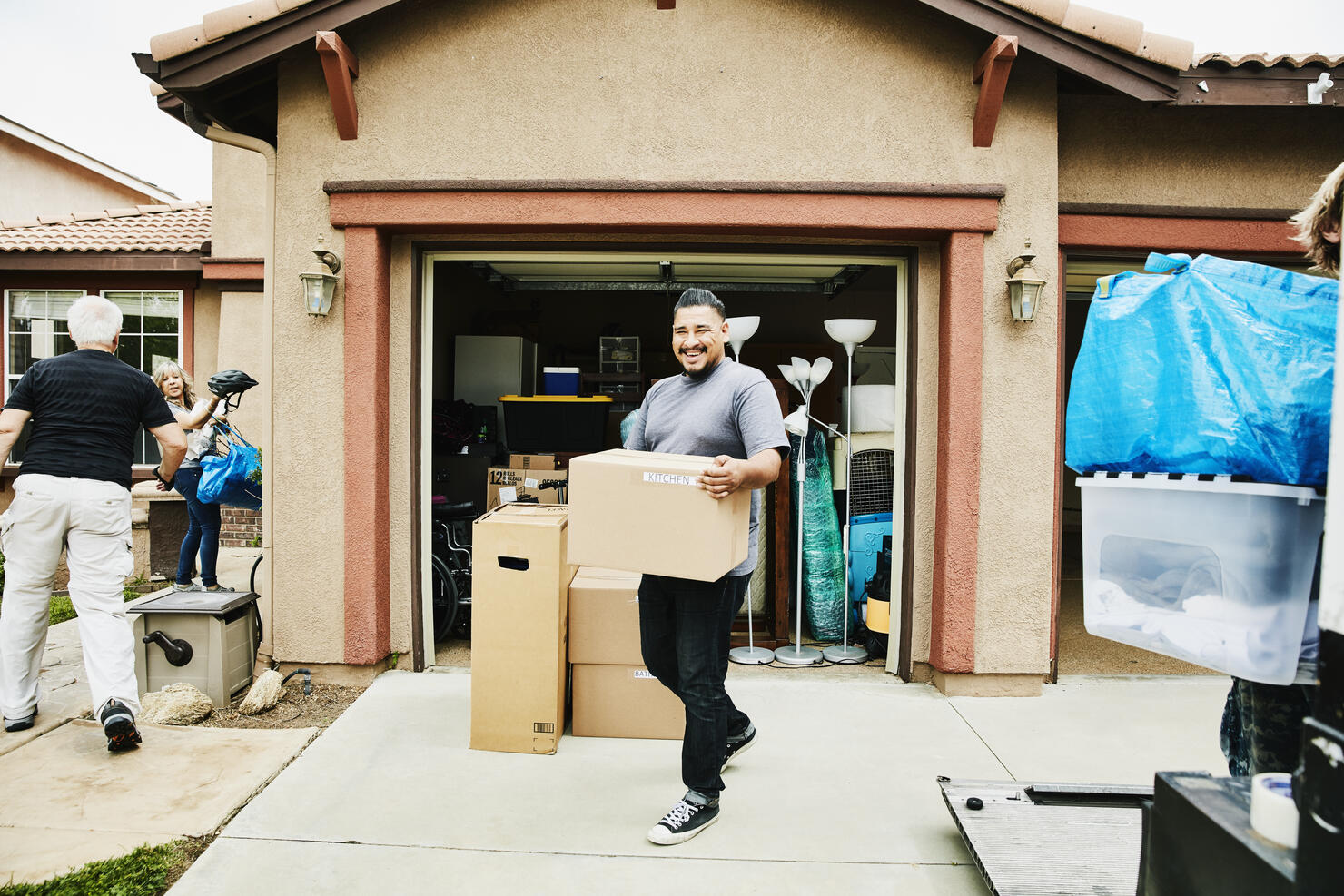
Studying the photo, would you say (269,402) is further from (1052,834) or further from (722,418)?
(1052,834)

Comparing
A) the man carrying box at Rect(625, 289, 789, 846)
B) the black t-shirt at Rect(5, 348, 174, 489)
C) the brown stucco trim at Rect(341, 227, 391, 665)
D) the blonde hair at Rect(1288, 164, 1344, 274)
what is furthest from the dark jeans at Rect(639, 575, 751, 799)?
the black t-shirt at Rect(5, 348, 174, 489)

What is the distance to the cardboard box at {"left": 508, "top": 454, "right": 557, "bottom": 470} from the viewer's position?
5434mm

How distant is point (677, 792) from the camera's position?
114 inches

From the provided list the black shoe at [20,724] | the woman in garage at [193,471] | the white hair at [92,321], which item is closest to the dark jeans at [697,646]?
the white hair at [92,321]

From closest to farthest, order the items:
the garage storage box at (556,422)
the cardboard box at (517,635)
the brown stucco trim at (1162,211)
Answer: the cardboard box at (517,635) → the brown stucco trim at (1162,211) → the garage storage box at (556,422)

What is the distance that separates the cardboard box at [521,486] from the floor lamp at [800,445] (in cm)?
156

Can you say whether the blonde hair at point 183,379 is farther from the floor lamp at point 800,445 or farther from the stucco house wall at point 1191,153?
the stucco house wall at point 1191,153

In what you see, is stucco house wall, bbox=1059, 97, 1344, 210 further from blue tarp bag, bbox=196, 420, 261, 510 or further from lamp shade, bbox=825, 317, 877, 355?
blue tarp bag, bbox=196, 420, 261, 510

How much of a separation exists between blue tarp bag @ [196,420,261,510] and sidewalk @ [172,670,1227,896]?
60.5 inches

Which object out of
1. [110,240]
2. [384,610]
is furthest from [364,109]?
[110,240]

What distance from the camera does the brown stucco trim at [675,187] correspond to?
3.87 metres

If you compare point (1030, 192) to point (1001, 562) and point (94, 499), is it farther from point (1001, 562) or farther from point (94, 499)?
point (94, 499)

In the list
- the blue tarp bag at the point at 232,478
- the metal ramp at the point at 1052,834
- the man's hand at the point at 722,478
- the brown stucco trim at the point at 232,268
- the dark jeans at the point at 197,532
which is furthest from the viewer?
the brown stucco trim at the point at 232,268

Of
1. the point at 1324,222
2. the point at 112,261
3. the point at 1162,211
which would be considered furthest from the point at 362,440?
the point at 112,261
